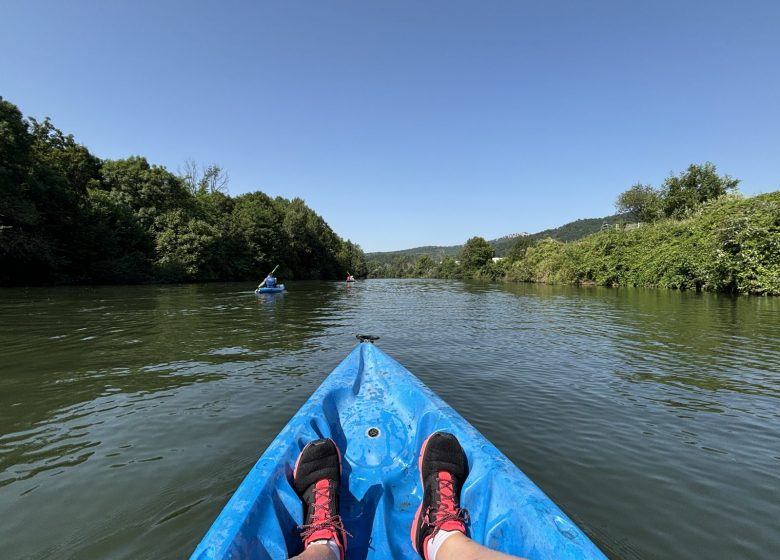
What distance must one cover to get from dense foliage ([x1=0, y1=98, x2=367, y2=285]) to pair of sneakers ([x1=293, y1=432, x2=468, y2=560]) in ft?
105

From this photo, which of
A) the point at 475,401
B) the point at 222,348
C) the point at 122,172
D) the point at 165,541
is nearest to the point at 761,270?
the point at 475,401

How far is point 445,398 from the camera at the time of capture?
568 centimetres

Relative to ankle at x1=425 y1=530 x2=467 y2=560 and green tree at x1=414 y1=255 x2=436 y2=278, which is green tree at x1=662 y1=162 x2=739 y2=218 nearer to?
ankle at x1=425 y1=530 x2=467 y2=560

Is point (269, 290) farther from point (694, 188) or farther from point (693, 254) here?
point (694, 188)

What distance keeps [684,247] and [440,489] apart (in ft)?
110

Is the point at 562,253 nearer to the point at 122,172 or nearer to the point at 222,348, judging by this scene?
the point at 222,348

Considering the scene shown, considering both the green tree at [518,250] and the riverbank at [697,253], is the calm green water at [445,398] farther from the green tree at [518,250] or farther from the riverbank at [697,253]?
the green tree at [518,250]

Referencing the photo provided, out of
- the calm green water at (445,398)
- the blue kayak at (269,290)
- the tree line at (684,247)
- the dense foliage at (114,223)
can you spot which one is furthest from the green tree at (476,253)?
the calm green water at (445,398)

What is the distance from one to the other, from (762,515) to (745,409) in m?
2.80

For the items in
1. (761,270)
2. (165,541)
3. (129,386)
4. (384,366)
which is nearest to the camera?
(165,541)

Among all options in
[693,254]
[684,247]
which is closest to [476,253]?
[684,247]

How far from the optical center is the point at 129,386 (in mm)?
6066

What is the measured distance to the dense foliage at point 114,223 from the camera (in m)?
25.9

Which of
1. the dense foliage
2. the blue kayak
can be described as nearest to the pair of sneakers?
the blue kayak
